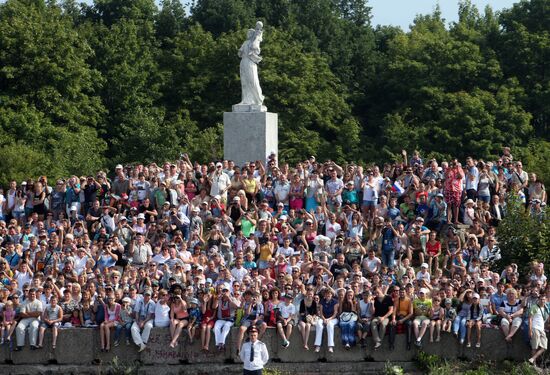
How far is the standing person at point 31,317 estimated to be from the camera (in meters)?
26.2

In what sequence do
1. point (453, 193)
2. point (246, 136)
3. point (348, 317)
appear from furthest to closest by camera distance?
point (246, 136)
point (453, 193)
point (348, 317)

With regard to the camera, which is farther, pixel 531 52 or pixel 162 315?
pixel 531 52

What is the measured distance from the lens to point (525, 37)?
175ft

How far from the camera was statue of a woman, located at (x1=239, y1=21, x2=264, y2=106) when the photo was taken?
35812mm

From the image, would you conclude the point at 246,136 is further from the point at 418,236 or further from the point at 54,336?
the point at 54,336

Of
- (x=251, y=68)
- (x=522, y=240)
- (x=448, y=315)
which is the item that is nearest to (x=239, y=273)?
(x=448, y=315)

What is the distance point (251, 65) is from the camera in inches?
1415

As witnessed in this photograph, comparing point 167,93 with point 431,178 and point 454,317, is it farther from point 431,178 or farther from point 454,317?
point 454,317

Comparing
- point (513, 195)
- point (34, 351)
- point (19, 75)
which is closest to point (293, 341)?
point (34, 351)

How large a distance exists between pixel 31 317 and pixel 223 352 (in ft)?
11.8

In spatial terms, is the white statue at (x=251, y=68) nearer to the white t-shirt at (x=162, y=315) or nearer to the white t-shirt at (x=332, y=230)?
the white t-shirt at (x=332, y=230)

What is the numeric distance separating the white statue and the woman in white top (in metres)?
10.8

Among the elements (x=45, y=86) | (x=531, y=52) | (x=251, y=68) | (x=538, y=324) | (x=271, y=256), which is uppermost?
(x=531, y=52)

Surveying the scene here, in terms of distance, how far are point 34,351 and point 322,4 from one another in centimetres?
3990
